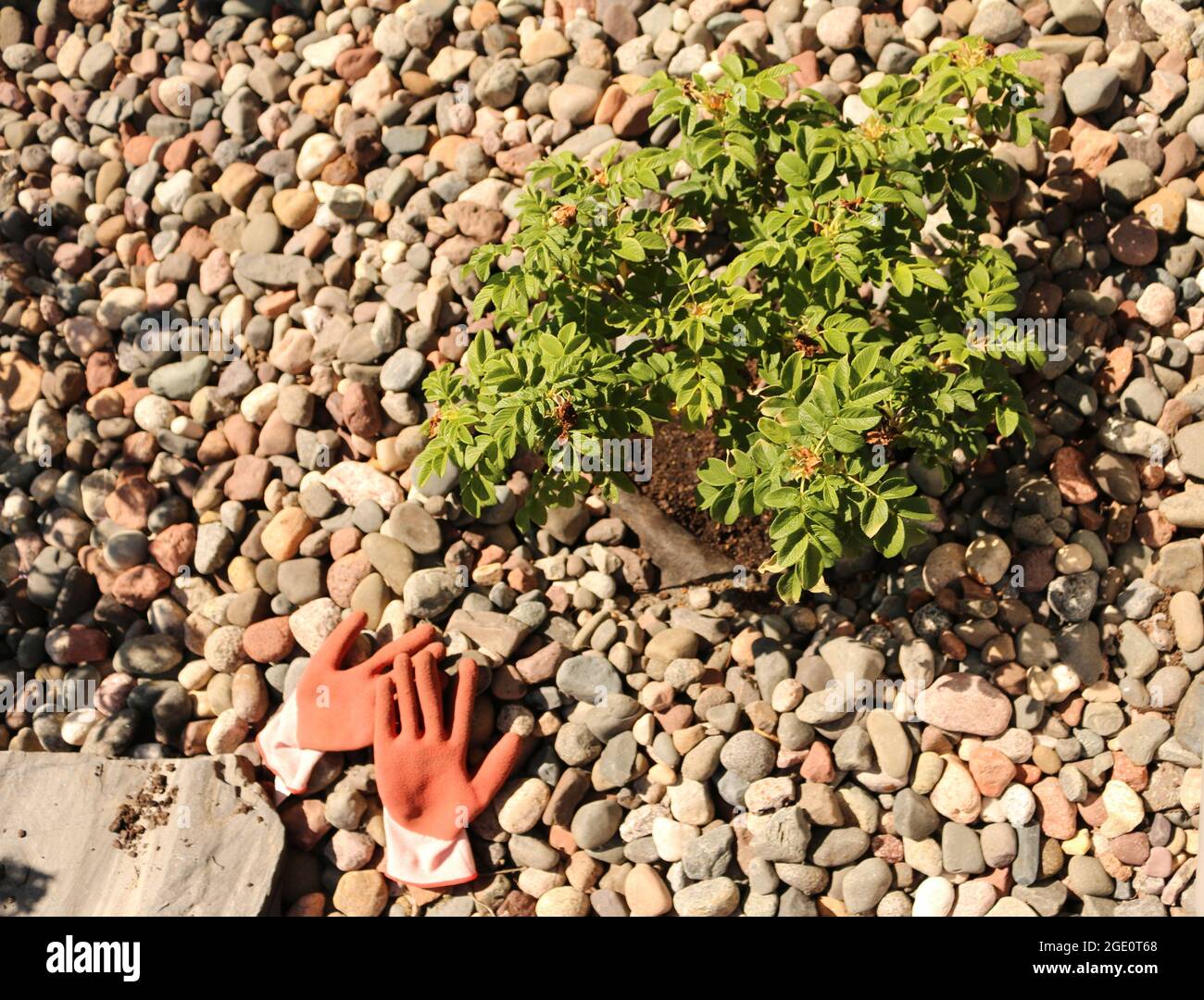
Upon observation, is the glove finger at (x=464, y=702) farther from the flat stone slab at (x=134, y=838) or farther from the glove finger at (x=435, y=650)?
the flat stone slab at (x=134, y=838)

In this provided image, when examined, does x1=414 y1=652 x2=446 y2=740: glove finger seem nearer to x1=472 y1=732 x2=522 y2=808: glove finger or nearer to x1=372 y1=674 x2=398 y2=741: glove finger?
x1=372 y1=674 x2=398 y2=741: glove finger

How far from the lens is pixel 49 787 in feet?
14.3

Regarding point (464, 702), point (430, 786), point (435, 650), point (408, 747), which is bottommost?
point (430, 786)

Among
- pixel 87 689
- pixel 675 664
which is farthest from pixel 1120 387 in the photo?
pixel 87 689

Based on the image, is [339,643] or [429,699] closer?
[429,699]

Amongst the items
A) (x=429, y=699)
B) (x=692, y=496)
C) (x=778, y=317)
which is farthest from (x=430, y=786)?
(x=778, y=317)

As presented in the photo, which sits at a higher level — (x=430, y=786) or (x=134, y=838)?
(x=430, y=786)

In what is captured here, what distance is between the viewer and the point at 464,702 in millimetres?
4219

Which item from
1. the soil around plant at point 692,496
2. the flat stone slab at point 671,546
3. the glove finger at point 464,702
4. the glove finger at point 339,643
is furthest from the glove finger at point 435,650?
the soil around plant at point 692,496

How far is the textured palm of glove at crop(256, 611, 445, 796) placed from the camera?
14.0 ft

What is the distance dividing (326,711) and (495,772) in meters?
0.73

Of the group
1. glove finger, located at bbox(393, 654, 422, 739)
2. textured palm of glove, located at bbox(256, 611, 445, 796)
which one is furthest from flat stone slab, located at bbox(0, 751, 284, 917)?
glove finger, located at bbox(393, 654, 422, 739)

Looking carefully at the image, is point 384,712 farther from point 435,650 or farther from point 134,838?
point 134,838

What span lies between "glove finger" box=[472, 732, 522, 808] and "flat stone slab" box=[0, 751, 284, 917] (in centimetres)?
80
